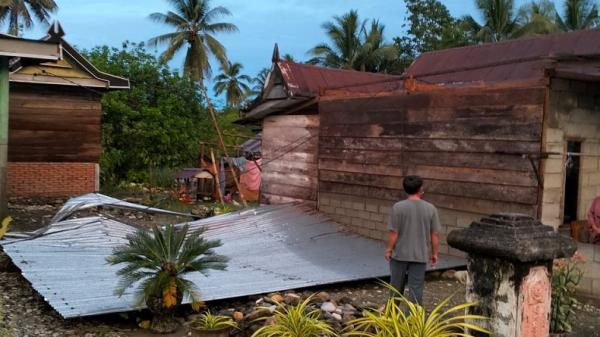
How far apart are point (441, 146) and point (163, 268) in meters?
5.18

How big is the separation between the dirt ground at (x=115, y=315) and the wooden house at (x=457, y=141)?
1506 millimetres

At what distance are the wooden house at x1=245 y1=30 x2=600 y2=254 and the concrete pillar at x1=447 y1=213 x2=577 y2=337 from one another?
4.34 meters

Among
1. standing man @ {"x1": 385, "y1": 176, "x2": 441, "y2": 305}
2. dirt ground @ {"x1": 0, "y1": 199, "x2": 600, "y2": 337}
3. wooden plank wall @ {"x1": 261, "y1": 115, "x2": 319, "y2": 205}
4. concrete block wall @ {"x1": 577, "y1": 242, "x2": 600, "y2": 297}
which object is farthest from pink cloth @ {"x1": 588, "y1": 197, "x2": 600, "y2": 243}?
wooden plank wall @ {"x1": 261, "y1": 115, "x2": 319, "y2": 205}

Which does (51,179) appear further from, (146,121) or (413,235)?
(413,235)

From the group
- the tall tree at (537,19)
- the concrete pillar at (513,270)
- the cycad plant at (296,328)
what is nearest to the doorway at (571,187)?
the concrete pillar at (513,270)

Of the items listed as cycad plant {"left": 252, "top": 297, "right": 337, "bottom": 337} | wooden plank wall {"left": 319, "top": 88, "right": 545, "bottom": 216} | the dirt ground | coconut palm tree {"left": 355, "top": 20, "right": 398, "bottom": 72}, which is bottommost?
the dirt ground

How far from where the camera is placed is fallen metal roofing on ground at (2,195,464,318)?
6.28m

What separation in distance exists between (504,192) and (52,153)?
499 inches

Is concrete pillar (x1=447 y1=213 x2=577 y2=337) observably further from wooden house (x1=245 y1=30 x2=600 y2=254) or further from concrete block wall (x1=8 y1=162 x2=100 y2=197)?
concrete block wall (x1=8 y1=162 x2=100 y2=197)

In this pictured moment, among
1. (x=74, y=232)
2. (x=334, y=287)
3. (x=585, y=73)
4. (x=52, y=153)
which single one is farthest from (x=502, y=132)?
(x=52, y=153)

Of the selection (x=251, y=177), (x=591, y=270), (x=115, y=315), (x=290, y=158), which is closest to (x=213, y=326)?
(x=115, y=315)

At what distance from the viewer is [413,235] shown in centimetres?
527

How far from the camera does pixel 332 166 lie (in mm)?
→ 11070

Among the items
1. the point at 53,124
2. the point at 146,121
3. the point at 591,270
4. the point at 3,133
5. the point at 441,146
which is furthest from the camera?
the point at 146,121
